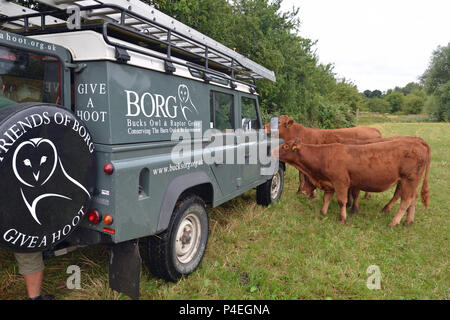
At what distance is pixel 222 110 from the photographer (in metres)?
4.08

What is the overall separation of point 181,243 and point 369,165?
139 inches

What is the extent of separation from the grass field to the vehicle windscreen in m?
1.82

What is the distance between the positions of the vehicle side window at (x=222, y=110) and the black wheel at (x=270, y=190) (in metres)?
1.78

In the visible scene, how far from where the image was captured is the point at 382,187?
507 cm

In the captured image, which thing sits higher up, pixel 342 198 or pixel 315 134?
pixel 315 134

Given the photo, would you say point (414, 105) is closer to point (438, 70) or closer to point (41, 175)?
point (438, 70)

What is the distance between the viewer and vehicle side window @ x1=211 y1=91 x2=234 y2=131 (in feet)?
12.5

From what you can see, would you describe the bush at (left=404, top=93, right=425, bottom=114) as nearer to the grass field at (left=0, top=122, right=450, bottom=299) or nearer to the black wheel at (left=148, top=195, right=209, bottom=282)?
the grass field at (left=0, top=122, right=450, bottom=299)

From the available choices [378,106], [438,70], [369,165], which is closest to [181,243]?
[369,165]

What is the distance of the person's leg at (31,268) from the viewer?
2.34m

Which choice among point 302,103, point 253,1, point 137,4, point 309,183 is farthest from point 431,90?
point 137,4

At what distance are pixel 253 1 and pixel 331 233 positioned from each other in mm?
9915

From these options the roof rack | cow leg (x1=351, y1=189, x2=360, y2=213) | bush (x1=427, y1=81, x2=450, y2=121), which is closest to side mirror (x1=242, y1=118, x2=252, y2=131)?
the roof rack

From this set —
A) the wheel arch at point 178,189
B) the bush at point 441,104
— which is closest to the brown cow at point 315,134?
the wheel arch at point 178,189
